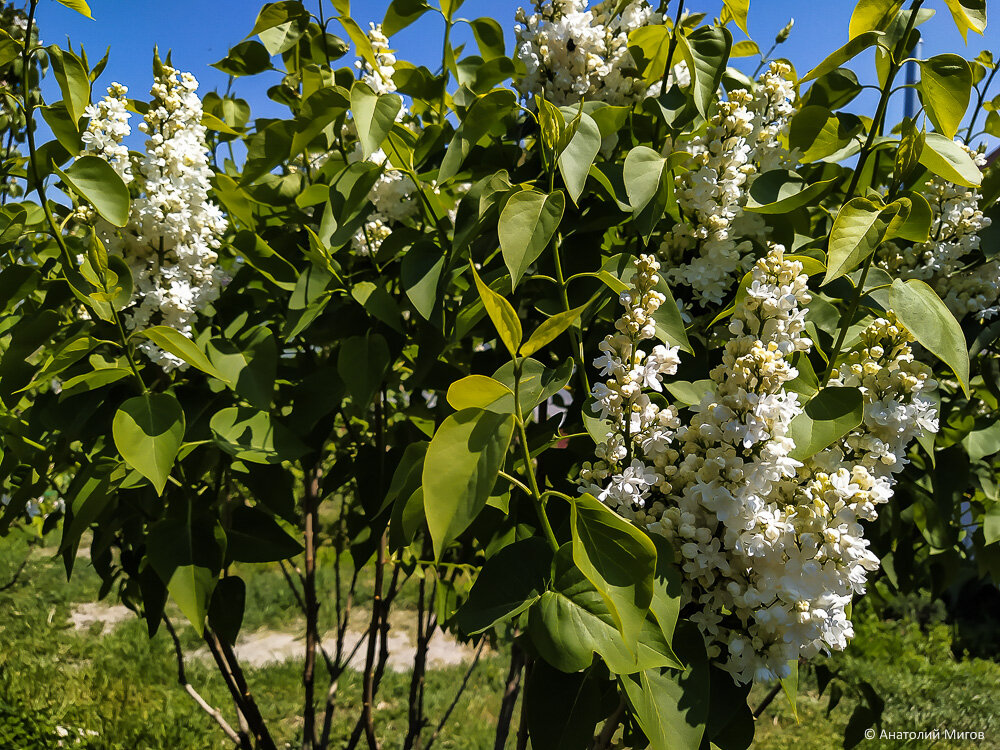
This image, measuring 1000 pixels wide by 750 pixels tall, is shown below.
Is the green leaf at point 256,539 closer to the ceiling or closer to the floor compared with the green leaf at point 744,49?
closer to the floor

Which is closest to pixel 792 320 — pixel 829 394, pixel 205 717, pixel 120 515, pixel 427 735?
pixel 829 394

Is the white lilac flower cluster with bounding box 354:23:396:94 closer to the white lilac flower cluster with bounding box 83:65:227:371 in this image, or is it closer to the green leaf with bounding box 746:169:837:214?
the white lilac flower cluster with bounding box 83:65:227:371

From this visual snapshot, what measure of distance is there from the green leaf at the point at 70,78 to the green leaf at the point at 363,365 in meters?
0.50

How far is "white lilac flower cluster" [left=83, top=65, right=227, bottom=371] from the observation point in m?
1.26

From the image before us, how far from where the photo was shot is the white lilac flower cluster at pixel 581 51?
125cm

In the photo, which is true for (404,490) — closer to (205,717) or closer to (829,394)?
(829,394)

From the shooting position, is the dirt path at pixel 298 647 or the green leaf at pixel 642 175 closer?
the green leaf at pixel 642 175

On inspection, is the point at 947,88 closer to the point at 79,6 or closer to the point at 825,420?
the point at 825,420

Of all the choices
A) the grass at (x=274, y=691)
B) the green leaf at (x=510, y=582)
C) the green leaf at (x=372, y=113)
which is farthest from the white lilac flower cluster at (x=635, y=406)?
the grass at (x=274, y=691)

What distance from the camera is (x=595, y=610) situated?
0.81m

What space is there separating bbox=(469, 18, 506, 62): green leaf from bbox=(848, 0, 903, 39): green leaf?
65 centimetres

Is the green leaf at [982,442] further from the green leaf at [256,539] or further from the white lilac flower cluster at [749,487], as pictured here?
the green leaf at [256,539]

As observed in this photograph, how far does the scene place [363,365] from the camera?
3.78 ft

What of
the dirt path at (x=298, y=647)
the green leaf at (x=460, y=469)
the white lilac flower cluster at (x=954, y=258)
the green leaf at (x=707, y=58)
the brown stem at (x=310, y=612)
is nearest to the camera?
the green leaf at (x=460, y=469)
